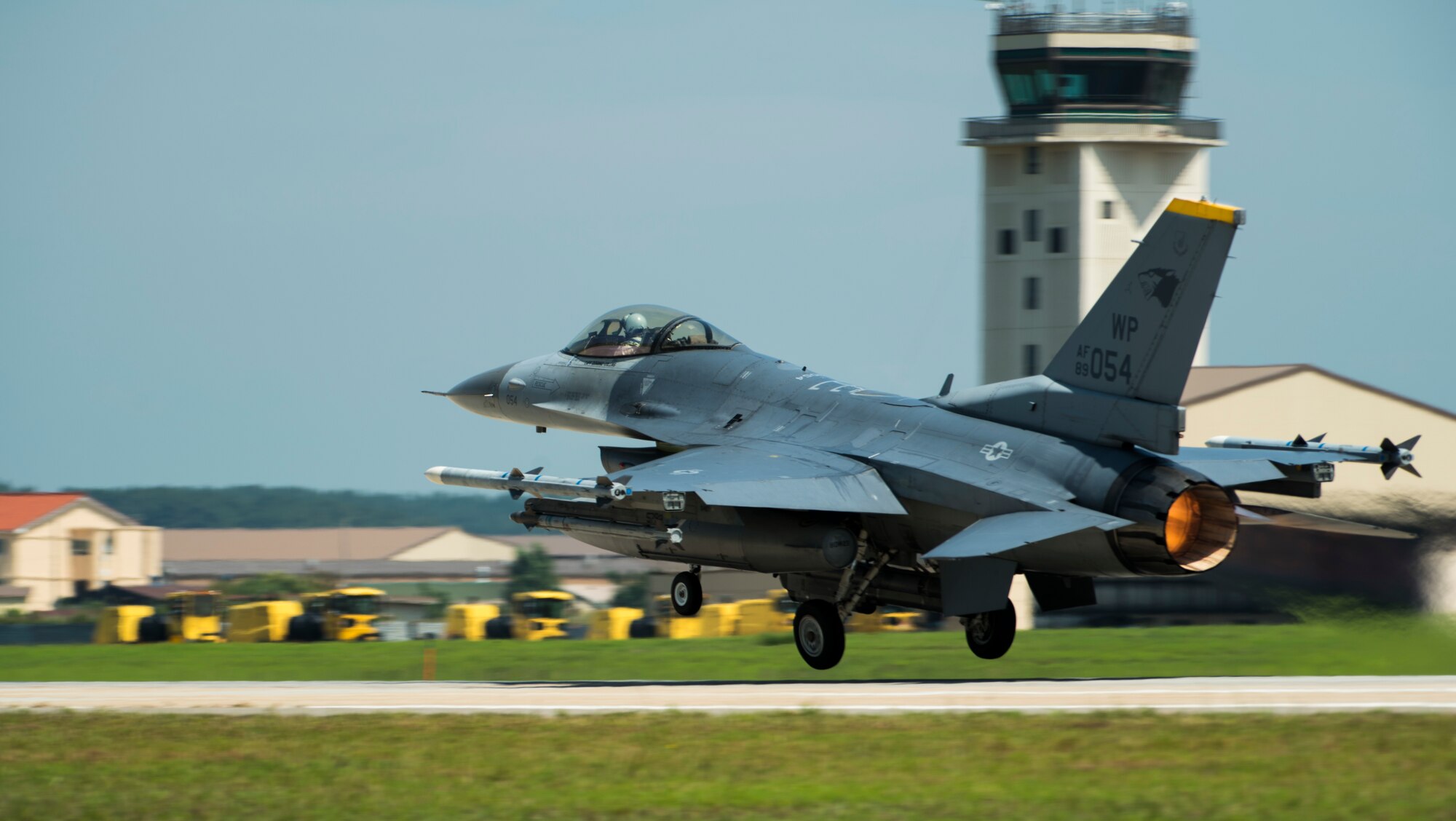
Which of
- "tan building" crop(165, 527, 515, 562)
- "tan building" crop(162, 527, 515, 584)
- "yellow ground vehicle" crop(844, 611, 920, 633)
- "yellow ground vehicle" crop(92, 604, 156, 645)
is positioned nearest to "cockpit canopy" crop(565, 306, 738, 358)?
"yellow ground vehicle" crop(844, 611, 920, 633)

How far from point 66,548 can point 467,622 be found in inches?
1391

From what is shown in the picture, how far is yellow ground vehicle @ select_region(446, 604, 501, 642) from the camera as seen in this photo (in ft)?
135

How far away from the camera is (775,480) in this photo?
1955 cm

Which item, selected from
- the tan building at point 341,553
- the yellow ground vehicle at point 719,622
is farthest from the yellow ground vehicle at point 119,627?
the tan building at point 341,553

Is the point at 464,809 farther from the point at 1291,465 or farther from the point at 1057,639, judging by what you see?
the point at 1057,639

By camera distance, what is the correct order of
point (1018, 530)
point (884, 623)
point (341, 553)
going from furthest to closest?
point (341, 553), point (884, 623), point (1018, 530)

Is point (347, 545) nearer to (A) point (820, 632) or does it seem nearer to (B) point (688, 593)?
(B) point (688, 593)

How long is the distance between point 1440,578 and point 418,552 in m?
76.6

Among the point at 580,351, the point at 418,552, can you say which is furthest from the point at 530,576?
the point at 580,351

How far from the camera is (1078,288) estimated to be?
56531 mm

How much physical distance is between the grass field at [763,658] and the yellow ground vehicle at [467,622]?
211 inches

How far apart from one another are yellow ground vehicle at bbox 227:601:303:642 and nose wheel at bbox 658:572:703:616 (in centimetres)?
1961

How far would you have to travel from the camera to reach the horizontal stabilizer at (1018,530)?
17234 mm

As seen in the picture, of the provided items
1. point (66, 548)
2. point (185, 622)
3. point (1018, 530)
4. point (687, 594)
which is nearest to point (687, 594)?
point (687, 594)
